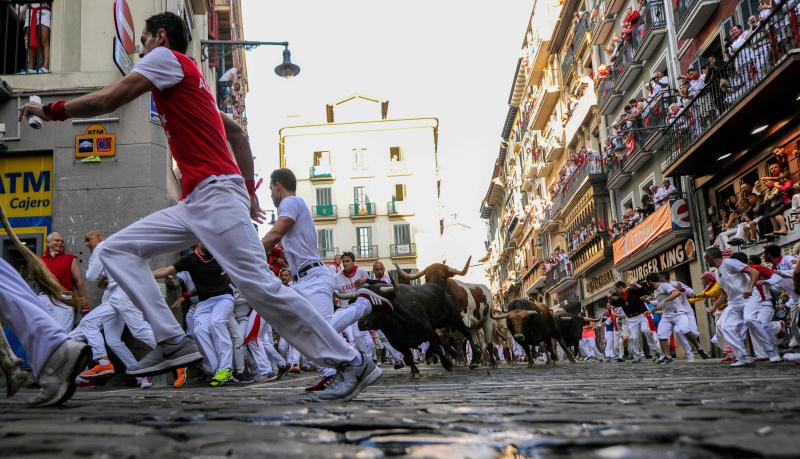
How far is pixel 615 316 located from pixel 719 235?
174 inches

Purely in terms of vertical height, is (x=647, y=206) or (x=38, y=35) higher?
(x=38, y=35)

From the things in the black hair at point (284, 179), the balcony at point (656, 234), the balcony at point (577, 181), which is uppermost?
the balcony at point (577, 181)

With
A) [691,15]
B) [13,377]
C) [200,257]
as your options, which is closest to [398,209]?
[691,15]

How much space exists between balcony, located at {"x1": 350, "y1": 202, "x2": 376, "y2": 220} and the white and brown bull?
45.7 metres

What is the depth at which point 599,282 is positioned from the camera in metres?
36.3

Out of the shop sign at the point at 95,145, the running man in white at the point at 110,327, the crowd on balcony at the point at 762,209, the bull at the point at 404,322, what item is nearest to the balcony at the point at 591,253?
the crowd on balcony at the point at 762,209

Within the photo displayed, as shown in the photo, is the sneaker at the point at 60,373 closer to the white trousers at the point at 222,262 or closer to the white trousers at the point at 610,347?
the white trousers at the point at 222,262

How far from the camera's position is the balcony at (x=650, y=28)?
24766 millimetres

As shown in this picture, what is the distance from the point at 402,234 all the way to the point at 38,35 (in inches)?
1994

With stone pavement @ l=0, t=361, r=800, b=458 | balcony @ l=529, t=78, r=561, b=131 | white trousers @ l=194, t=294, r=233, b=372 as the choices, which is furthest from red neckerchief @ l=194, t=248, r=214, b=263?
balcony @ l=529, t=78, r=561, b=131

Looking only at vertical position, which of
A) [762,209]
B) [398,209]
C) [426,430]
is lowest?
[426,430]

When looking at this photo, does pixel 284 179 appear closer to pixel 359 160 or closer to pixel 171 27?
pixel 171 27

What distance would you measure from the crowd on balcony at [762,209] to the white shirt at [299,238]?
39.1ft

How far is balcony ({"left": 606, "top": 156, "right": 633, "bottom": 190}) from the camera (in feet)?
95.9
